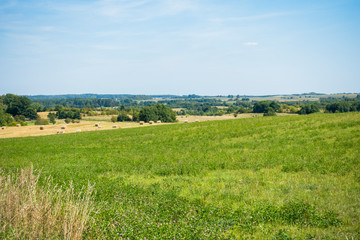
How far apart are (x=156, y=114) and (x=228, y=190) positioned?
8872 centimetres

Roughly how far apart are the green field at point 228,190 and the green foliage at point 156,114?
76.1m

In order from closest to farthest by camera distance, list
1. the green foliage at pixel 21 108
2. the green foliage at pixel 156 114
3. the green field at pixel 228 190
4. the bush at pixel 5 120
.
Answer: the green field at pixel 228 190
the bush at pixel 5 120
the green foliage at pixel 156 114
the green foliage at pixel 21 108

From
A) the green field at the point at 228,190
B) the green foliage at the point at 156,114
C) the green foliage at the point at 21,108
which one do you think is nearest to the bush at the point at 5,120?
the green foliage at the point at 21,108

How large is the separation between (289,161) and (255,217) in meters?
6.70

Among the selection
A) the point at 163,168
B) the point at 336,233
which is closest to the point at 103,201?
the point at 163,168

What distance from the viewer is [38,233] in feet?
20.1

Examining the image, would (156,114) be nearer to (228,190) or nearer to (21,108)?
(21,108)

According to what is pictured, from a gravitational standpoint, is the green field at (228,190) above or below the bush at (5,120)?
above

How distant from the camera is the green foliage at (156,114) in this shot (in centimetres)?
9469

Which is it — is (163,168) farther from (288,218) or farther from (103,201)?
(288,218)

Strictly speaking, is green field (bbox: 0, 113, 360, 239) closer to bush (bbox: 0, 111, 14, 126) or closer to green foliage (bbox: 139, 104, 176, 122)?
bush (bbox: 0, 111, 14, 126)

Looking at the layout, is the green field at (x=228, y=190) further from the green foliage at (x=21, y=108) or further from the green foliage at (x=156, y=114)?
the green foliage at (x=21, y=108)

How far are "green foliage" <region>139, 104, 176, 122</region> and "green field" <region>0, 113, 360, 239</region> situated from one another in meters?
76.1

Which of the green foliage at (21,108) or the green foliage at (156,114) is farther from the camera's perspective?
the green foliage at (21,108)
